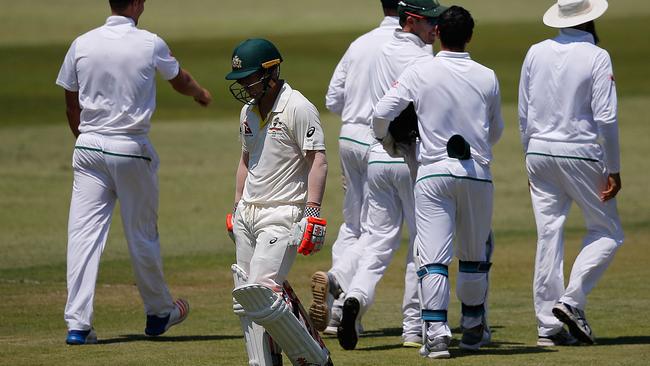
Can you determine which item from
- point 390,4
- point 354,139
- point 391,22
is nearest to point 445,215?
point 354,139

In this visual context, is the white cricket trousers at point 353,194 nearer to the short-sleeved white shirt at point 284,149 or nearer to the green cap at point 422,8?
the green cap at point 422,8

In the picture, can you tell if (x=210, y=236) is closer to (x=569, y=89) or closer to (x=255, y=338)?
(x=569, y=89)

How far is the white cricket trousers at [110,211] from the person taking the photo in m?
9.34

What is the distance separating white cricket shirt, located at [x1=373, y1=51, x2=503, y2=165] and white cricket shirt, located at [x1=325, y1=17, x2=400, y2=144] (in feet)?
4.48

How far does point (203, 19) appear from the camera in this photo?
55562 mm

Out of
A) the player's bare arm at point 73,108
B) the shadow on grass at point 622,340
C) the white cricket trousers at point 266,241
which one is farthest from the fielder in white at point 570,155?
the player's bare arm at point 73,108

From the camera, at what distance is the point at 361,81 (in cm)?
1010

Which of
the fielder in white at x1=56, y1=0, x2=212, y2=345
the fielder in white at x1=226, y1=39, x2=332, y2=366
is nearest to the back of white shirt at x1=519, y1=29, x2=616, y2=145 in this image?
the fielder in white at x1=226, y1=39, x2=332, y2=366

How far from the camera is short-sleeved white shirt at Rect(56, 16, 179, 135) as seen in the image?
30.8 ft

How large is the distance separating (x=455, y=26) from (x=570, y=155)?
1257 millimetres

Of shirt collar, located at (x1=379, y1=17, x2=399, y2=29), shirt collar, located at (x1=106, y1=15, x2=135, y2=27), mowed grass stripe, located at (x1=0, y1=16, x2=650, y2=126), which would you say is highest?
shirt collar, located at (x1=106, y1=15, x2=135, y2=27)

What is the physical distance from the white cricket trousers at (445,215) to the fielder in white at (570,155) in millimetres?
807

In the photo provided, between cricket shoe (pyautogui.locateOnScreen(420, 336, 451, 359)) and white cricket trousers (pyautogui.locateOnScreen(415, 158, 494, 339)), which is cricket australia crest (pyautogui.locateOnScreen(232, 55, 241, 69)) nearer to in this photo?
white cricket trousers (pyautogui.locateOnScreen(415, 158, 494, 339))

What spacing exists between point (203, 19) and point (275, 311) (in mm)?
49276
